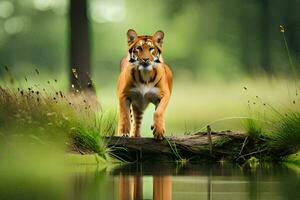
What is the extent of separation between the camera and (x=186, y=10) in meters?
21.1

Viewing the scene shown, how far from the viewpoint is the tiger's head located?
12.1 m

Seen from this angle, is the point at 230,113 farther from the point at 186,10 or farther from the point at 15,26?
the point at 15,26

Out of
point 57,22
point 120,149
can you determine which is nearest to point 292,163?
point 120,149

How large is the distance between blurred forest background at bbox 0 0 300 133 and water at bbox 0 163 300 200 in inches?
315

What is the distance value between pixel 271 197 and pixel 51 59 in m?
13.4

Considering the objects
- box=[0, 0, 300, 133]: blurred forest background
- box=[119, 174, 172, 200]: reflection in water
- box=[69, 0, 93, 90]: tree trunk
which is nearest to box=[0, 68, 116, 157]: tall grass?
box=[119, 174, 172, 200]: reflection in water

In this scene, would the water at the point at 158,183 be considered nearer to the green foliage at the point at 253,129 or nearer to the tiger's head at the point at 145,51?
the green foliage at the point at 253,129

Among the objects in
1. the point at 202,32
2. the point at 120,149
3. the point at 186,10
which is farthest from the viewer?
the point at 202,32

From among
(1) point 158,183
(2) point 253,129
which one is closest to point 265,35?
(2) point 253,129

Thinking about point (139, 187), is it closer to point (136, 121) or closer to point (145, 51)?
point (145, 51)

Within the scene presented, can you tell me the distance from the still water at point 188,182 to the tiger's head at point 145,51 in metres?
1.30

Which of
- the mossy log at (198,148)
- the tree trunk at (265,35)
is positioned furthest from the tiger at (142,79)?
the tree trunk at (265,35)

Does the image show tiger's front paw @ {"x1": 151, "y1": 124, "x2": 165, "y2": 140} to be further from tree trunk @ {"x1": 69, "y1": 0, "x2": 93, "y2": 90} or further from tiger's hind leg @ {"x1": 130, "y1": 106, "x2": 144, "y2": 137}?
tree trunk @ {"x1": 69, "y1": 0, "x2": 93, "y2": 90}

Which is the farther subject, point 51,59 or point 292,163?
point 51,59
